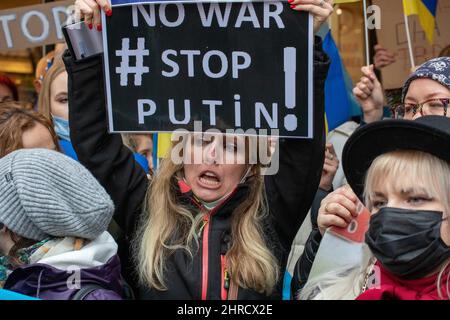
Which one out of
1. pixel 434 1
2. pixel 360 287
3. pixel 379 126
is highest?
pixel 434 1

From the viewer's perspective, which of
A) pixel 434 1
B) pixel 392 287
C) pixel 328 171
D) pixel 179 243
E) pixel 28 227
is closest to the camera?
pixel 392 287

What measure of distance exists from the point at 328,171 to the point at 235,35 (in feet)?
3.56

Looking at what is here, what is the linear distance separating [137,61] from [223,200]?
0.61 m

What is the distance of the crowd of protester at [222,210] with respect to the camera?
2295 millimetres

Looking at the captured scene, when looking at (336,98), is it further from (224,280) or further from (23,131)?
(224,280)

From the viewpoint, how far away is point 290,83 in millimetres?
2846

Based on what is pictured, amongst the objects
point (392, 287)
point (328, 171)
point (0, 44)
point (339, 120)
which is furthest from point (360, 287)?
point (0, 44)

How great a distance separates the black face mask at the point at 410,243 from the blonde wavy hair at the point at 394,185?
60 mm

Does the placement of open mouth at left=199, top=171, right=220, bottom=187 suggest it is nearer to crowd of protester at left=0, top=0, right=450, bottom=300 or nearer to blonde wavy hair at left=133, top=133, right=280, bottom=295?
crowd of protester at left=0, top=0, right=450, bottom=300

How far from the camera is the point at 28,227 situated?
2.61 metres

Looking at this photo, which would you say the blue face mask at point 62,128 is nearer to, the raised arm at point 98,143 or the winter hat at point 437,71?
the raised arm at point 98,143

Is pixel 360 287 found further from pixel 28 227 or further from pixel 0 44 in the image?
pixel 0 44

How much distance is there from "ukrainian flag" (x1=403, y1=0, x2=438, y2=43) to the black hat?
1869 mm

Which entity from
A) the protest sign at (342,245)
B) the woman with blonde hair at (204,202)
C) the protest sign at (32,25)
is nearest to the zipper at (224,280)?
the woman with blonde hair at (204,202)
